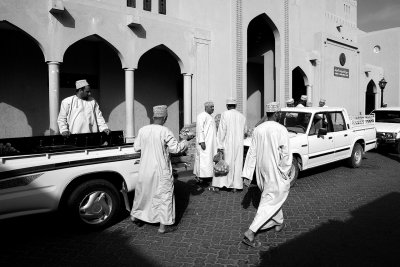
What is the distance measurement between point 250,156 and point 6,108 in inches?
330

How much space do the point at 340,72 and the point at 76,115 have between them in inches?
629

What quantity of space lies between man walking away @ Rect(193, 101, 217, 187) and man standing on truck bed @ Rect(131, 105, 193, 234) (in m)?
2.56

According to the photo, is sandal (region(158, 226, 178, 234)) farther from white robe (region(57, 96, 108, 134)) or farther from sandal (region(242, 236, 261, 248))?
white robe (region(57, 96, 108, 134))

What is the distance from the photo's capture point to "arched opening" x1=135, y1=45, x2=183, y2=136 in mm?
12203

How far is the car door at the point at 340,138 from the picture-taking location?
790 centimetres

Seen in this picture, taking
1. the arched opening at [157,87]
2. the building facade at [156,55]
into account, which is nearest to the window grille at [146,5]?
the building facade at [156,55]

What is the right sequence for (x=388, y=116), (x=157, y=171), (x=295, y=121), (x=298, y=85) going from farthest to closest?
(x=298, y=85) → (x=388, y=116) → (x=295, y=121) → (x=157, y=171)

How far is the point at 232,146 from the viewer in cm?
656

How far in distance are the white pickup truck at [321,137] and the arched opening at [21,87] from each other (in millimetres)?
7445

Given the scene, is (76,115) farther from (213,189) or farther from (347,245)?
(347,245)

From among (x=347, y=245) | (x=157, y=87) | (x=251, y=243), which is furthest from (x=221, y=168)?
(x=157, y=87)

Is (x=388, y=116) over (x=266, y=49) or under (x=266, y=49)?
under

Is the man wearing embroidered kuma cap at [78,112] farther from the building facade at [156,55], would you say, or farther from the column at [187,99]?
the column at [187,99]

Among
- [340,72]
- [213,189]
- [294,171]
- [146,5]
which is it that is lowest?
[213,189]
